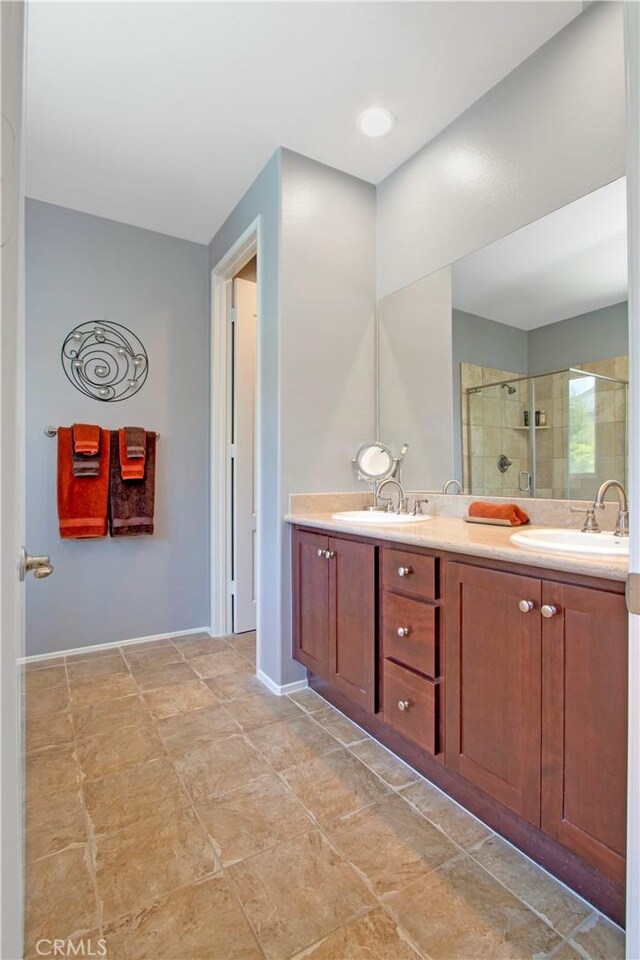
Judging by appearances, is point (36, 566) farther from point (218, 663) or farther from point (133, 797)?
point (218, 663)

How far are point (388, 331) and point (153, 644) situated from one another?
2.39m

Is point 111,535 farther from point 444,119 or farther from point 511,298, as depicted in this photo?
point 444,119

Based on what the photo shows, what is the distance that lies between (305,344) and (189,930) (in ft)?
6.99

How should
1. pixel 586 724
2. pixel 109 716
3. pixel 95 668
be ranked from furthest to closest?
pixel 95 668 → pixel 109 716 → pixel 586 724

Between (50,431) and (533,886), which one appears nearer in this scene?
(533,886)

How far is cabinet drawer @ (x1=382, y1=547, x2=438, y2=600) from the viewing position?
4.76ft

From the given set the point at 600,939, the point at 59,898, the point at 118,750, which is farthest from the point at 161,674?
the point at 600,939

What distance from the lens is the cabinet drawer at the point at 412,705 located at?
1441 mm

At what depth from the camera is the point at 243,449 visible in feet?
10.1

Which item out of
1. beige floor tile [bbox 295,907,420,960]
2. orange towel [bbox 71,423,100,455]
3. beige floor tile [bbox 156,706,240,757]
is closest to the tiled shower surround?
beige floor tile [bbox 295,907,420,960]

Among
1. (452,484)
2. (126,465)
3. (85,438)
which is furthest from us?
(126,465)

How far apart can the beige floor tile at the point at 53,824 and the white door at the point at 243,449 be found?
1.62 meters

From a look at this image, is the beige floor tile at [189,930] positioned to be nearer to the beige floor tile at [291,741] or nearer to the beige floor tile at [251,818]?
the beige floor tile at [251,818]

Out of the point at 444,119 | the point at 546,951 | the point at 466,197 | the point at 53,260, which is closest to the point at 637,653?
the point at 546,951
